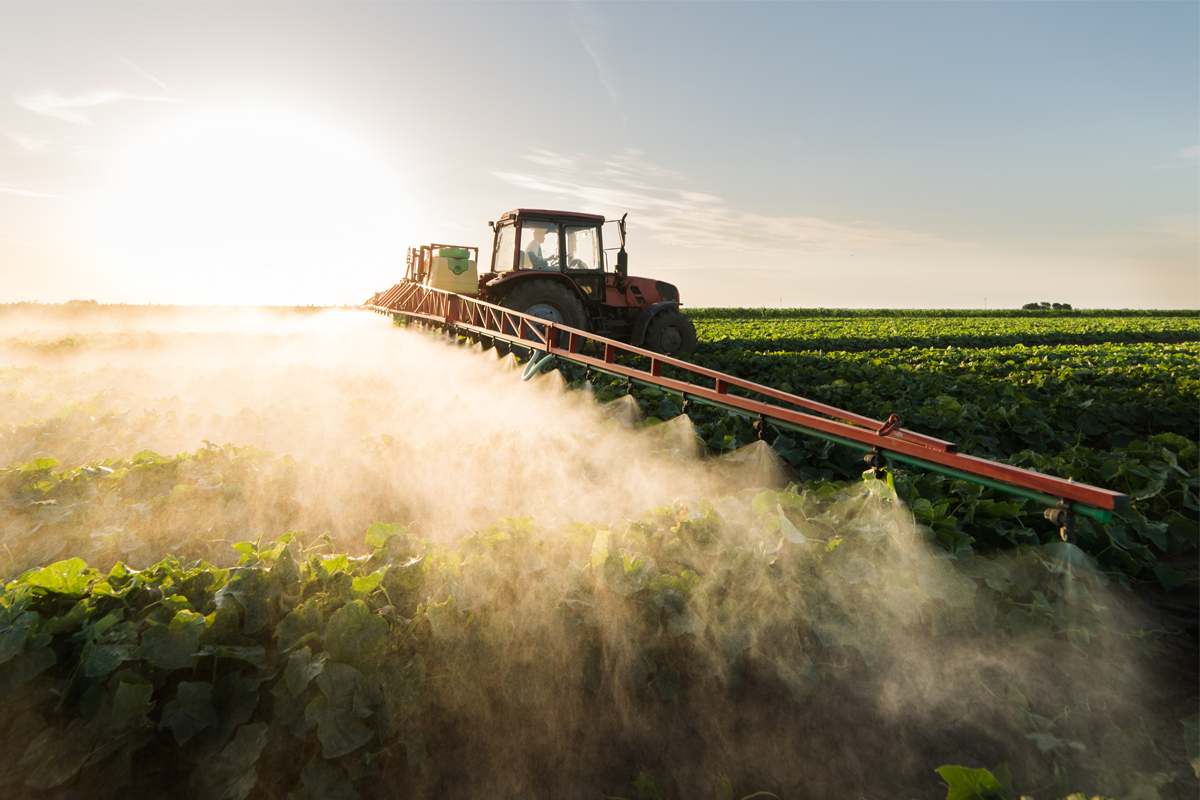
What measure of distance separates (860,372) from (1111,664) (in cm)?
724

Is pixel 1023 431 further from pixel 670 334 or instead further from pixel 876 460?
pixel 670 334

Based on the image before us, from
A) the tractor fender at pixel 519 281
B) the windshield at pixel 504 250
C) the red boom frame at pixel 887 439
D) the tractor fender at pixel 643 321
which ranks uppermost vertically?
the windshield at pixel 504 250

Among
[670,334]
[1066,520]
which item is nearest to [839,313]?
[670,334]

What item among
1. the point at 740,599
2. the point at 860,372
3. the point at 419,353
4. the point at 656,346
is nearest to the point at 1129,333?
the point at 860,372

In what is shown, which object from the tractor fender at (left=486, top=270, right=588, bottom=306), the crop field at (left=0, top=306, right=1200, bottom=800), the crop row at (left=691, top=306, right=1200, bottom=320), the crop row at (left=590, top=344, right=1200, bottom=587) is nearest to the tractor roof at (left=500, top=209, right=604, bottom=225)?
the tractor fender at (left=486, top=270, right=588, bottom=306)

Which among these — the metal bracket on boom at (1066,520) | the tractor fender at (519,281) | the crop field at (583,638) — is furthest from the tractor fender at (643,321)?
the metal bracket on boom at (1066,520)

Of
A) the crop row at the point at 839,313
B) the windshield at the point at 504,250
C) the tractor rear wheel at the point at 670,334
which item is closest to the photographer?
the tractor rear wheel at the point at 670,334

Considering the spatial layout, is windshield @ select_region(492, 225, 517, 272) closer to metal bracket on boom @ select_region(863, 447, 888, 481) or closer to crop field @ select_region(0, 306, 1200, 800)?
crop field @ select_region(0, 306, 1200, 800)

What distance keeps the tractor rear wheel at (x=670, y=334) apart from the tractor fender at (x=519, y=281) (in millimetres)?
1274

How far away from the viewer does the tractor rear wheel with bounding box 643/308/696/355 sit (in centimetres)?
996

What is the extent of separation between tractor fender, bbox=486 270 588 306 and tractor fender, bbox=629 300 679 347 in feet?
3.20

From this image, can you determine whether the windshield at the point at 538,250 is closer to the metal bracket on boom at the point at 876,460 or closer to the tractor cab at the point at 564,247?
the tractor cab at the point at 564,247

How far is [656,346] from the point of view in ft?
33.1

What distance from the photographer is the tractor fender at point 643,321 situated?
31.8 ft
